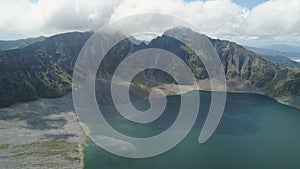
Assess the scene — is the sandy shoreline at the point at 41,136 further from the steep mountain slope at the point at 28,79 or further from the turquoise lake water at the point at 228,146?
the steep mountain slope at the point at 28,79

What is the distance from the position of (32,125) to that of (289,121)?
403ft

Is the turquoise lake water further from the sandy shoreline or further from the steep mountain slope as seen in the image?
the steep mountain slope

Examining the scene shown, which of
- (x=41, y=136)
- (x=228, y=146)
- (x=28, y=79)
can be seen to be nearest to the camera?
(x=228, y=146)

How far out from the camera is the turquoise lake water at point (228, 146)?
73.7 m

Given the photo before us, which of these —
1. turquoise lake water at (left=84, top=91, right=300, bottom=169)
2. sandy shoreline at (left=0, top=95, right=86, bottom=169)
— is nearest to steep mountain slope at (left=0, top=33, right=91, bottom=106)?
sandy shoreline at (left=0, top=95, right=86, bottom=169)

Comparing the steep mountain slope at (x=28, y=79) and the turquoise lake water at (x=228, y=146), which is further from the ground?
the steep mountain slope at (x=28, y=79)

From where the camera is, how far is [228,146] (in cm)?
8956

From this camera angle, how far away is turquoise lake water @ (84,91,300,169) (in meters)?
73.7

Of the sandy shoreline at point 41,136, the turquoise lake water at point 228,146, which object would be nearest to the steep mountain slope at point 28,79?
the sandy shoreline at point 41,136

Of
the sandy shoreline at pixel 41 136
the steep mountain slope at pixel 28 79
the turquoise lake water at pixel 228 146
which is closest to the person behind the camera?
the turquoise lake water at pixel 228 146

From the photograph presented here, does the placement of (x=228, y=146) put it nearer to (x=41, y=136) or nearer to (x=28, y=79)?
Answer: (x=41, y=136)

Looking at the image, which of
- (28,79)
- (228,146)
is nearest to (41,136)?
(228,146)

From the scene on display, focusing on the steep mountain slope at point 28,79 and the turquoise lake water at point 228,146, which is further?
the steep mountain slope at point 28,79

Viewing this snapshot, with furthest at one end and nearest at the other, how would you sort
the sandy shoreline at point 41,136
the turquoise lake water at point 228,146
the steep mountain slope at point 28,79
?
the steep mountain slope at point 28,79 < the sandy shoreline at point 41,136 < the turquoise lake water at point 228,146
